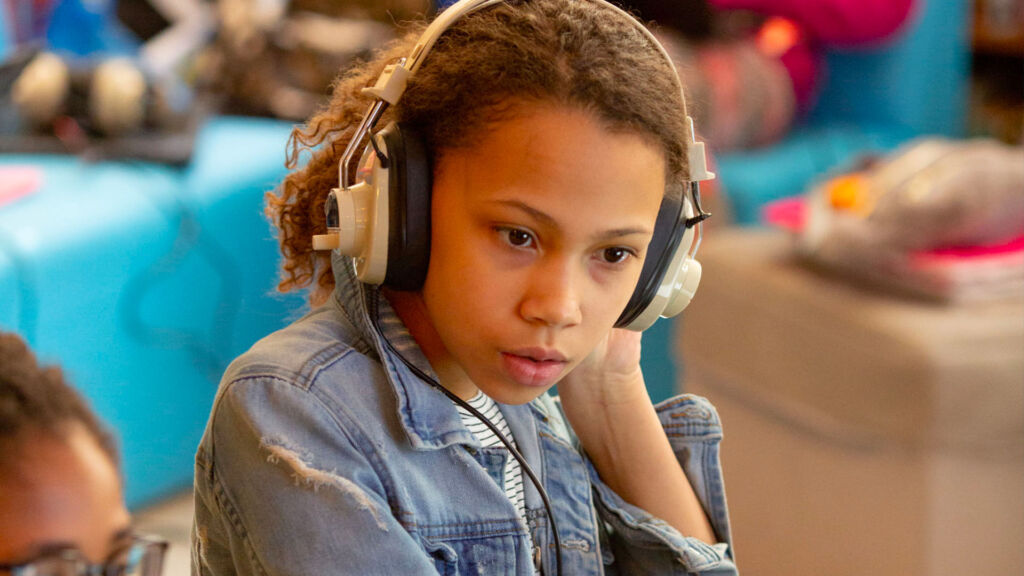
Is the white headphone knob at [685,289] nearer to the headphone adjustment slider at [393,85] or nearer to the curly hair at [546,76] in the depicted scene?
the curly hair at [546,76]

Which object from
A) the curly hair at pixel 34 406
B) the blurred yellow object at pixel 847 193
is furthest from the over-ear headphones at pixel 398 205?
the blurred yellow object at pixel 847 193

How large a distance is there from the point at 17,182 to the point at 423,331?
3.31 ft

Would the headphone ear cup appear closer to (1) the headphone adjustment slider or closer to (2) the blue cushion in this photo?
(1) the headphone adjustment slider

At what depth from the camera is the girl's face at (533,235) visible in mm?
529

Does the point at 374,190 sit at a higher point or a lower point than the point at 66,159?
lower

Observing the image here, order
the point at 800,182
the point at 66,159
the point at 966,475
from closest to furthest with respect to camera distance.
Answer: the point at 966,475 → the point at 66,159 → the point at 800,182

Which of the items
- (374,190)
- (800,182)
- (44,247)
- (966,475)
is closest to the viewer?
(374,190)

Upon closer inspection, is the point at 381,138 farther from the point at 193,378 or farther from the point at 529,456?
the point at 193,378

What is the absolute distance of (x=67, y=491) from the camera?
407 mm

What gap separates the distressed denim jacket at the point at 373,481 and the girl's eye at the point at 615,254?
0.12 m

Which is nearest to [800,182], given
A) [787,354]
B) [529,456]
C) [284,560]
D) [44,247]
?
[787,354]

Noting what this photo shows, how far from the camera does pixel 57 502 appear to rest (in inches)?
15.9

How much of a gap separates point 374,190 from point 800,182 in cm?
159

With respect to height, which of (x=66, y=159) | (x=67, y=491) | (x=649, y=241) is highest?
(x=66, y=159)
